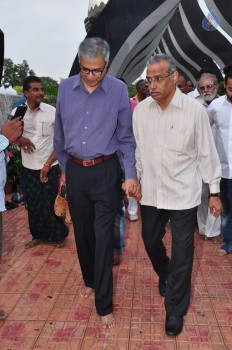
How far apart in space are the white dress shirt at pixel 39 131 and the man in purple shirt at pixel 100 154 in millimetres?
1307

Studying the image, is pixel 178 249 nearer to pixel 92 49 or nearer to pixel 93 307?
pixel 93 307

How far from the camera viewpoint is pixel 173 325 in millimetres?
2619

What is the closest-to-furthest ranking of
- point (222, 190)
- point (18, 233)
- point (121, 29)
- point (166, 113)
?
point (166, 113) < point (222, 190) < point (18, 233) < point (121, 29)

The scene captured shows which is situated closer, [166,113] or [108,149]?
[166,113]

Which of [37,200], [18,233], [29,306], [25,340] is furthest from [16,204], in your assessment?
[25,340]

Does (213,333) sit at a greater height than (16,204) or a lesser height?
greater

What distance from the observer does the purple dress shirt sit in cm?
269

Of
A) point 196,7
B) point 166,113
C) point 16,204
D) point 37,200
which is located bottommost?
point 16,204

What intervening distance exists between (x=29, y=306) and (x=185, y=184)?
165 centimetres

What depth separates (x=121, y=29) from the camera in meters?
9.02

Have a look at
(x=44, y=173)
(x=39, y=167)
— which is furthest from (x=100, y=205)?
(x=39, y=167)

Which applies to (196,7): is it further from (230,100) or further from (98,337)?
(98,337)

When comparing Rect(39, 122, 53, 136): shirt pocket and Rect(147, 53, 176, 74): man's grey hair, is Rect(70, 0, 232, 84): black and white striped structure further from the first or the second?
Rect(147, 53, 176, 74): man's grey hair

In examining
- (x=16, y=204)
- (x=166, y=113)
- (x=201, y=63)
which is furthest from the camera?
(x=201, y=63)
